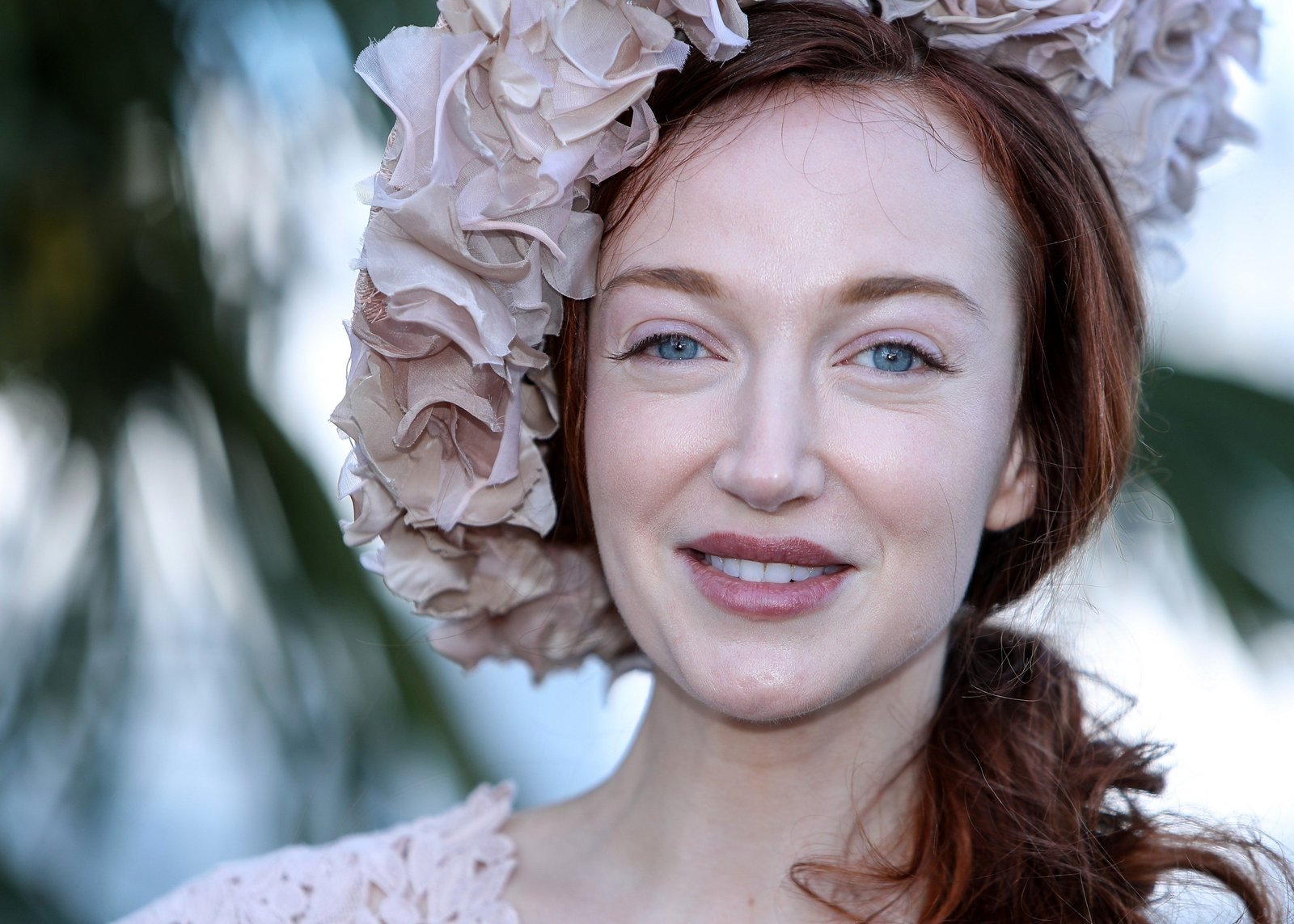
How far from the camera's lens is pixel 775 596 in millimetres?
1389

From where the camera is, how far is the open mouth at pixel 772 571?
4.59 feet

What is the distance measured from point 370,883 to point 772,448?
2.59ft

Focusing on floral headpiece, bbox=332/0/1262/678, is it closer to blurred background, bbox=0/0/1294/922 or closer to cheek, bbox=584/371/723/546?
cheek, bbox=584/371/723/546

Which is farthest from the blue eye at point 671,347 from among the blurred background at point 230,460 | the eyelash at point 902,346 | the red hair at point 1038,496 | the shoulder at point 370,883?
the blurred background at point 230,460

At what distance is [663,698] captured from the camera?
1.65m

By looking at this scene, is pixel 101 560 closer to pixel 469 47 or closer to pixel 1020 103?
pixel 469 47

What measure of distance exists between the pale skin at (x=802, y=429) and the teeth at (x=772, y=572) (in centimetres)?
4

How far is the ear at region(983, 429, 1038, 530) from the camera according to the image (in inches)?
62.1

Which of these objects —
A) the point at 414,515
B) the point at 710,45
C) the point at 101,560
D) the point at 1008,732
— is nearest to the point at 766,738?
the point at 1008,732

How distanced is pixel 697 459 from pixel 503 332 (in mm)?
241

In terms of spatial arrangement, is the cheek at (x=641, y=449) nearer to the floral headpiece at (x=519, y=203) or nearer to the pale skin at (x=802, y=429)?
the pale skin at (x=802, y=429)

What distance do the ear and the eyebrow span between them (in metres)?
0.22

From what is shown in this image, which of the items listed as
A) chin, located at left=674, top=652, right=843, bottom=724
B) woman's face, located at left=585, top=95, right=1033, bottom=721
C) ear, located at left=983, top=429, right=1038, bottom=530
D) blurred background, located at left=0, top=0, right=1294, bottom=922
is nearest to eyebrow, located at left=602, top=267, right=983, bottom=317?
woman's face, located at left=585, top=95, right=1033, bottom=721

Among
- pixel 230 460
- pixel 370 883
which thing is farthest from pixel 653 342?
pixel 230 460
